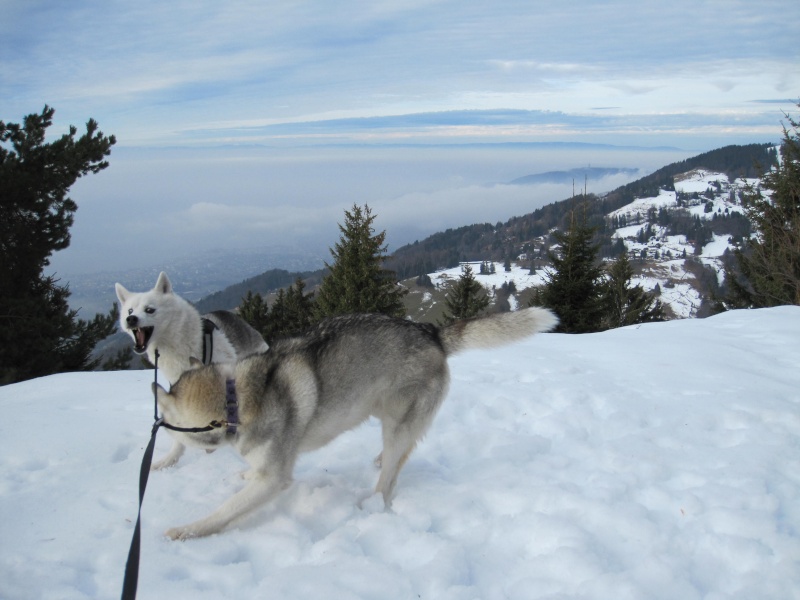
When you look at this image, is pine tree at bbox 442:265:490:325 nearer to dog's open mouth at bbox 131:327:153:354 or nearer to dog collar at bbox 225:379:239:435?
dog's open mouth at bbox 131:327:153:354

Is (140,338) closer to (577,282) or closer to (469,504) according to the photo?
(469,504)

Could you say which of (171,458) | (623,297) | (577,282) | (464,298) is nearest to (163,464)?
(171,458)

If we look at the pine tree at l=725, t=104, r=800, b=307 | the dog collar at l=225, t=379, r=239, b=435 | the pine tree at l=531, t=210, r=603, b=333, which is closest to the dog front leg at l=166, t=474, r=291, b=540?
the dog collar at l=225, t=379, r=239, b=435

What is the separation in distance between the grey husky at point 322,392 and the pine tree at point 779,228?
29.9m

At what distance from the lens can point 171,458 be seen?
207 inches

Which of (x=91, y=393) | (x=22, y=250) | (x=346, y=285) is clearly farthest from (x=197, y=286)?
(x=91, y=393)

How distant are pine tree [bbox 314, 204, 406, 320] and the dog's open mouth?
102 ft

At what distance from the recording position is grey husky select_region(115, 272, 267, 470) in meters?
5.84

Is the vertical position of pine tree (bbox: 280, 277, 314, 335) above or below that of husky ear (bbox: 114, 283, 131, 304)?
below

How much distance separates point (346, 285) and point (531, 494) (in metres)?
33.1

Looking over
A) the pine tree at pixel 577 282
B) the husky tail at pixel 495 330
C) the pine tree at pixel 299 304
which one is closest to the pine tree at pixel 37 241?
the husky tail at pixel 495 330

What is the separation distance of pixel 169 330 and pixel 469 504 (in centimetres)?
406

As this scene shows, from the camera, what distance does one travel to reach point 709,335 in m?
10.8

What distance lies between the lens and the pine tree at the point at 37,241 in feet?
62.0
